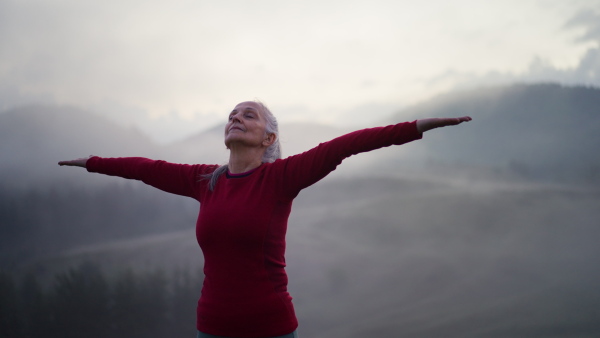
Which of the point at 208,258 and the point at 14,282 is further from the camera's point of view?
the point at 14,282

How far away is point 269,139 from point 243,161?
12cm

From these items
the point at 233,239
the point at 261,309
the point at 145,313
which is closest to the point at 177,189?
the point at 233,239

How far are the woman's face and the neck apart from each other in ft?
0.08

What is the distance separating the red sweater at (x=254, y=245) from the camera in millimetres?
1224

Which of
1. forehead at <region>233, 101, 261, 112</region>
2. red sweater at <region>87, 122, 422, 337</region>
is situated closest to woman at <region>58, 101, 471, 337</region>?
red sweater at <region>87, 122, 422, 337</region>

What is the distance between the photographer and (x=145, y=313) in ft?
10.9

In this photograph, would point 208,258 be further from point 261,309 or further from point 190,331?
point 190,331

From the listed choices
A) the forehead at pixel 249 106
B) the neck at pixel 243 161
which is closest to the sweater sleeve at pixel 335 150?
the neck at pixel 243 161

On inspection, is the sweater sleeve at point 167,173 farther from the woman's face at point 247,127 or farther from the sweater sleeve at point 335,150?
the sweater sleeve at point 335,150

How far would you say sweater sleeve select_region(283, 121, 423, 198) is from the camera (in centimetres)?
112

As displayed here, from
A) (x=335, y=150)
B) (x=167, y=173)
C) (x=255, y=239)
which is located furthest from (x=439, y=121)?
(x=167, y=173)

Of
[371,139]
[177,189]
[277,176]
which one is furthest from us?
[177,189]

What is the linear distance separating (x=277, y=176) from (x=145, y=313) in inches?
96.5

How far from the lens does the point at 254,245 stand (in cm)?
124
